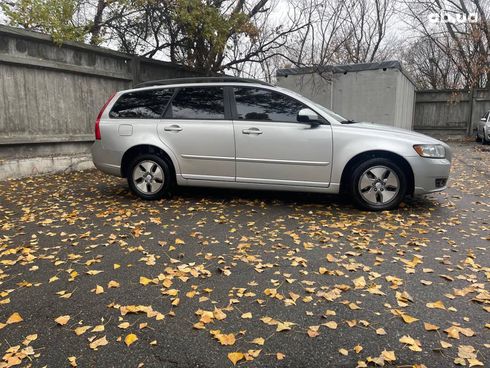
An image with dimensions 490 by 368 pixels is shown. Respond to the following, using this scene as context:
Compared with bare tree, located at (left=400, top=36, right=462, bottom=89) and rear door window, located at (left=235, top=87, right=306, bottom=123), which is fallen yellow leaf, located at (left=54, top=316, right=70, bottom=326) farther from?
bare tree, located at (left=400, top=36, right=462, bottom=89)

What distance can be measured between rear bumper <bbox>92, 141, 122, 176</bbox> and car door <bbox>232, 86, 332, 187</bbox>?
1874mm

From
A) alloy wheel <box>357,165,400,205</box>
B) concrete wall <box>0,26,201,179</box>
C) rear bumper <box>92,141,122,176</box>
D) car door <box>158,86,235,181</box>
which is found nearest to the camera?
alloy wheel <box>357,165,400,205</box>

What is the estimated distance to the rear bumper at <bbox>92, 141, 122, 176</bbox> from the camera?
591 centimetres

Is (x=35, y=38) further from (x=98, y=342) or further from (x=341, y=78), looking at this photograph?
(x=341, y=78)

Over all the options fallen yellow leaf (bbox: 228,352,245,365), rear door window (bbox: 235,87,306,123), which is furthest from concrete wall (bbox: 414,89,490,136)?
fallen yellow leaf (bbox: 228,352,245,365)

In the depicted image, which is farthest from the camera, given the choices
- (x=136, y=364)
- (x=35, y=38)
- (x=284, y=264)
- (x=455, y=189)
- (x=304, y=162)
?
(x=35, y=38)

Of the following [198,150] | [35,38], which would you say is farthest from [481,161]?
[35,38]

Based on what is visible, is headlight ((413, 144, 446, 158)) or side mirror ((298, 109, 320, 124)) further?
side mirror ((298, 109, 320, 124))

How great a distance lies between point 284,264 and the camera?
3.55 metres

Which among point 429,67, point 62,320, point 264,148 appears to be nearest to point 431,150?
point 264,148

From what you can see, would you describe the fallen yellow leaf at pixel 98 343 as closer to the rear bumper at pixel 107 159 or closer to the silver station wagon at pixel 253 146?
the silver station wagon at pixel 253 146

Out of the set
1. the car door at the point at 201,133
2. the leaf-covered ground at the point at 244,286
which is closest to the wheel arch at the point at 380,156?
the leaf-covered ground at the point at 244,286

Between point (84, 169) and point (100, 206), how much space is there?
333 centimetres

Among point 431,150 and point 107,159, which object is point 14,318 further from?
point 431,150
